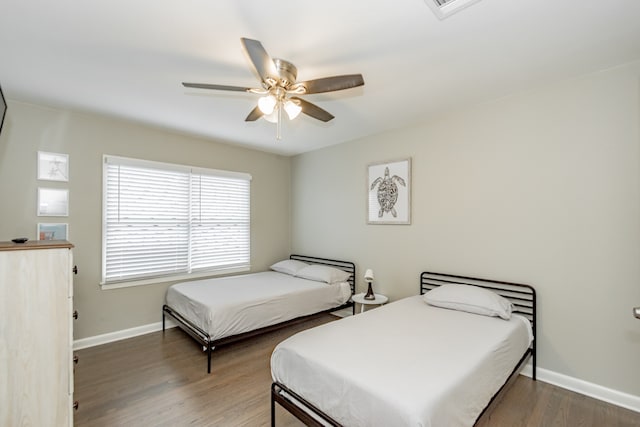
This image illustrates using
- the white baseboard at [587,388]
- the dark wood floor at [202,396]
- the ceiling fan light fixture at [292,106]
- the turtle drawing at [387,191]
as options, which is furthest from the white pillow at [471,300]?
the ceiling fan light fixture at [292,106]

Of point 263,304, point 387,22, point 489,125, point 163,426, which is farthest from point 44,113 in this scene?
point 489,125

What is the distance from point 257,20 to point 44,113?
282cm

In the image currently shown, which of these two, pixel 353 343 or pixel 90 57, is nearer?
pixel 353 343

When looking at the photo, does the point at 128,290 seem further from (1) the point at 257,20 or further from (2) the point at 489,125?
(2) the point at 489,125

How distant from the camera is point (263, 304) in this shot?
324cm

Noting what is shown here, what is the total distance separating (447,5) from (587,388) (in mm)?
3058

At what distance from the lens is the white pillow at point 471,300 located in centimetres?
254

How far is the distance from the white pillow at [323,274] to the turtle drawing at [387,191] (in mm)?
964

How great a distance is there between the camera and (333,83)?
199 cm

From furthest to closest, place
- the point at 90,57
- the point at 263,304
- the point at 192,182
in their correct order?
1. the point at 192,182
2. the point at 263,304
3. the point at 90,57

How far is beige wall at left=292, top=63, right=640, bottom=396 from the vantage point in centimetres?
231

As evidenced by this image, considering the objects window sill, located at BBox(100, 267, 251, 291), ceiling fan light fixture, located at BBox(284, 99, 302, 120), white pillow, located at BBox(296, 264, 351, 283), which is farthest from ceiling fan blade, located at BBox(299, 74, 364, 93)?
window sill, located at BBox(100, 267, 251, 291)

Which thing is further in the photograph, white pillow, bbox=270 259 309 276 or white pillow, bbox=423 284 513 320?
white pillow, bbox=270 259 309 276

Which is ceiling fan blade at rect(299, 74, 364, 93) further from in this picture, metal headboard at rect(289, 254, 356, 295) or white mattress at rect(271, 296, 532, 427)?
metal headboard at rect(289, 254, 356, 295)
